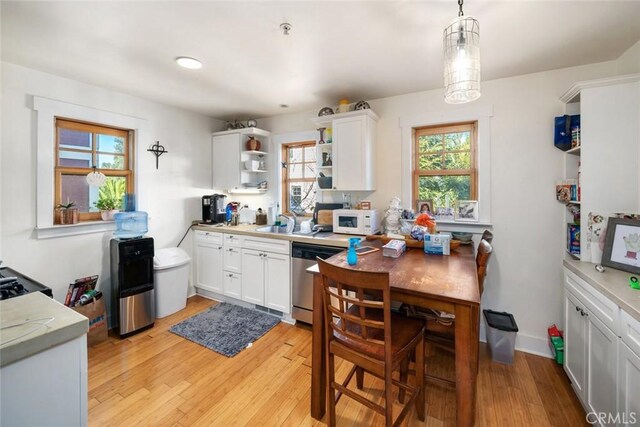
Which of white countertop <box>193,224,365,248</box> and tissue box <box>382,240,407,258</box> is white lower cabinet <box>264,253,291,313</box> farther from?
tissue box <box>382,240,407,258</box>

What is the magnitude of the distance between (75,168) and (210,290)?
1.98 m

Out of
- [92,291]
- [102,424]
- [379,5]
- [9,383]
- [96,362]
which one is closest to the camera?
[9,383]

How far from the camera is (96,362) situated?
2283 mm

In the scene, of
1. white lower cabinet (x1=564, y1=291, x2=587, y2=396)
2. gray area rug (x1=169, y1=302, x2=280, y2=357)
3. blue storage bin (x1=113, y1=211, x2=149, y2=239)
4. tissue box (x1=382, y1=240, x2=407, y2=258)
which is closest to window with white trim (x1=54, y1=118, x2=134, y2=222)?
blue storage bin (x1=113, y1=211, x2=149, y2=239)

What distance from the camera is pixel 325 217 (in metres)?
3.25

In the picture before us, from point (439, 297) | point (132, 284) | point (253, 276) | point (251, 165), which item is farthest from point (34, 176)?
point (439, 297)

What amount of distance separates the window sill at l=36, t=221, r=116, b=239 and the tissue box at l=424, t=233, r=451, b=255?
320 cm

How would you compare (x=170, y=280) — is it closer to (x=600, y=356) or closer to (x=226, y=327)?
(x=226, y=327)

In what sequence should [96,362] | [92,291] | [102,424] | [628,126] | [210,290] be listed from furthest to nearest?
[210,290]
[92,291]
[96,362]
[628,126]
[102,424]

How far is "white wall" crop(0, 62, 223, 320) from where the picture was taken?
2297 mm

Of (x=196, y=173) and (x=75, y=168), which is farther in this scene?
(x=196, y=173)

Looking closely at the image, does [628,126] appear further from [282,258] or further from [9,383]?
[9,383]

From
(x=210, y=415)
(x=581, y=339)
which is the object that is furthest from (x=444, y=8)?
(x=210, y=415)

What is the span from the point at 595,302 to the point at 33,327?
263cm
